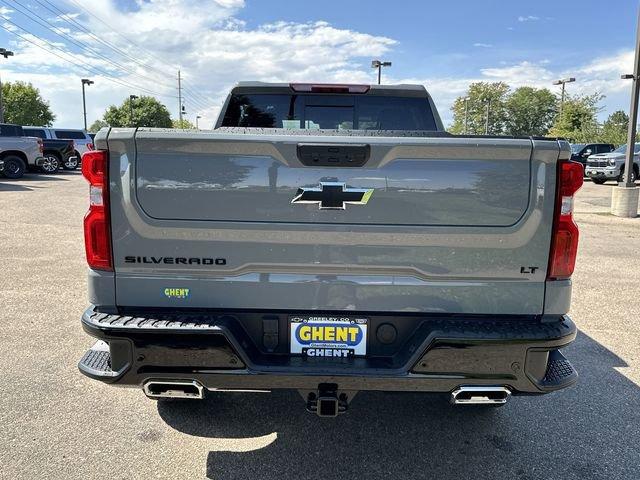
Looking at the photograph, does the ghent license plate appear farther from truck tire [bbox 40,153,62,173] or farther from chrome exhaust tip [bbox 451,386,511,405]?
truck tire [bbox 40,153,62,173]

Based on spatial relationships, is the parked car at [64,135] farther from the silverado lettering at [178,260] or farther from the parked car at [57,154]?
the silverado lettering at [178,260]

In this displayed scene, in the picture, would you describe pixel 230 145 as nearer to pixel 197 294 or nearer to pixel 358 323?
pixel 197 294

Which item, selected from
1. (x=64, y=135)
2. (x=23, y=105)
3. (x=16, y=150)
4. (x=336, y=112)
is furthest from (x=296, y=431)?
(x=23, y=105)

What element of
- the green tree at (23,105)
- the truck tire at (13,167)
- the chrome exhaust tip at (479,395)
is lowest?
the chrome exhaust tip at (479,395)

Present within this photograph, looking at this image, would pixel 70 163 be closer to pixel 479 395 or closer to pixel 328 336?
pixel 328 336

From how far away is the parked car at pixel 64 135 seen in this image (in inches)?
1020

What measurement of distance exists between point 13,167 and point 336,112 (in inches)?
772

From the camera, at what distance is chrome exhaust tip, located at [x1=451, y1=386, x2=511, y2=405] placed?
246 cm

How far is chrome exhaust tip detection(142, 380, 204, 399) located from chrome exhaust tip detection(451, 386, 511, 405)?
1.24 meters

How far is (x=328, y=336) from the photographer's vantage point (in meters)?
2.50

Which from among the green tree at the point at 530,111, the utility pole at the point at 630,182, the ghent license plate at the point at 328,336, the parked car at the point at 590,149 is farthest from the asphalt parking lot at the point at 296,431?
the green tree at the point at 530,111

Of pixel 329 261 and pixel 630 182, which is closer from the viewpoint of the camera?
pixel 329 261

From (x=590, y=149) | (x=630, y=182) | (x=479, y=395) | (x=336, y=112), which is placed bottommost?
(x=479, y=395)

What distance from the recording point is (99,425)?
10.7ft
